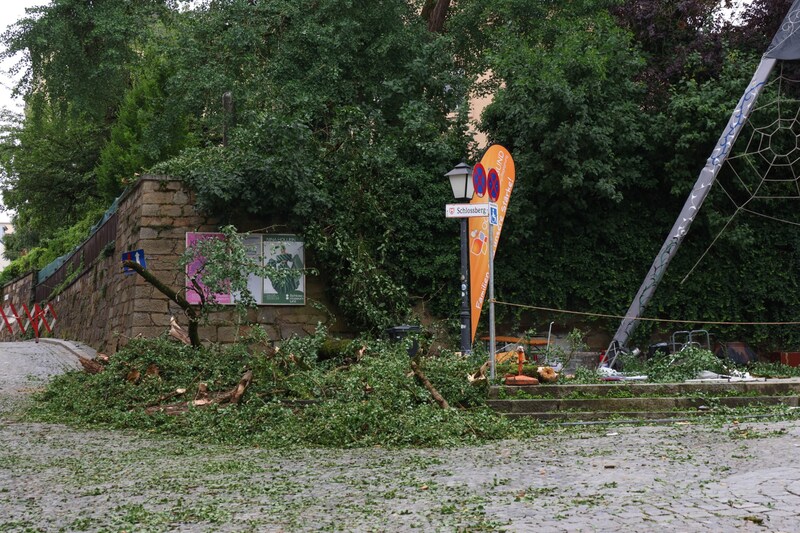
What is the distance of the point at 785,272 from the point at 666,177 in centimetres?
301

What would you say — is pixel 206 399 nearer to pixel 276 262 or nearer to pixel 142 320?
pixel 142 320

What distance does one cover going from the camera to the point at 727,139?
1492 centimetres

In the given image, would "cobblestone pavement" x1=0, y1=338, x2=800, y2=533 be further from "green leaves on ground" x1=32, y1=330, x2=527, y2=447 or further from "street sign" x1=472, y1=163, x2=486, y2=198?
"street sign" x1=472, y1=163, x2=486, y2=198

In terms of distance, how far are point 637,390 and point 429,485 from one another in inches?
205

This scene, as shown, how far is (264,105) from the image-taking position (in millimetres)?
16438

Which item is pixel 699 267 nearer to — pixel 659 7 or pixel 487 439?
pixel 659 7

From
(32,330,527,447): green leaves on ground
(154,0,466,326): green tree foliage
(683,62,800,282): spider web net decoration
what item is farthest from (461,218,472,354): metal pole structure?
(683,62,800,282): spider web net decoration

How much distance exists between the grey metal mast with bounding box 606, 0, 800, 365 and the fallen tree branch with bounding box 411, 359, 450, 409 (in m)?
6.11

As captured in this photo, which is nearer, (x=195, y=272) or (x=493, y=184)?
(x=493, y=184)

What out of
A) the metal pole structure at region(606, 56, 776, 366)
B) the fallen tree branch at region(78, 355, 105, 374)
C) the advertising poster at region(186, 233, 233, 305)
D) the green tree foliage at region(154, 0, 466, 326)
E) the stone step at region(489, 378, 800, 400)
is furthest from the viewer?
the metal pole structure at region(606, 56, 776, 366)

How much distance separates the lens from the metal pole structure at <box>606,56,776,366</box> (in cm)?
1491

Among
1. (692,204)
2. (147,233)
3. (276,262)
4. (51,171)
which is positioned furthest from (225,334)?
(51,171)

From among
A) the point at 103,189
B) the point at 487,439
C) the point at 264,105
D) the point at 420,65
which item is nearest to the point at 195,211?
the point at 264,105

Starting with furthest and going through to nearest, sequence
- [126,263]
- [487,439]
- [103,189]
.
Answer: [103,189], [126,263], [487,439]
